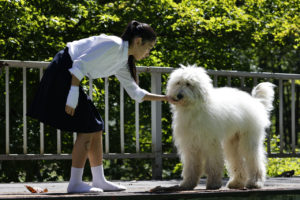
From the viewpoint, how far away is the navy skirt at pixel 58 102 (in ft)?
12.9

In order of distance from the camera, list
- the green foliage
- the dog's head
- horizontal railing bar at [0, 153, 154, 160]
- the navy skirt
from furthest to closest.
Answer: the green foliage
horizontal railing bar at [0, 153, 154, 160]
the dog's head
the navy skirt

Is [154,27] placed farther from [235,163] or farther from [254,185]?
[254,185]

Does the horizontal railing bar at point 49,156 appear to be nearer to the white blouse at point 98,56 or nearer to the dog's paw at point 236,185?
the dog's paw at point 236,185

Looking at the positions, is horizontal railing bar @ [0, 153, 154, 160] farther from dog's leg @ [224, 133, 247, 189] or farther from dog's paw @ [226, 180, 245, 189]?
dog's paw @ [226, 180, 245, 189]

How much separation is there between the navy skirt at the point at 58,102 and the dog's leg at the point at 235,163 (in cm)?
156

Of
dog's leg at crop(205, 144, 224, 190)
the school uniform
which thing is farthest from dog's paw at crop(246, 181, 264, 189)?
the school uniform

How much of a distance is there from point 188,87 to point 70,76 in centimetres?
105

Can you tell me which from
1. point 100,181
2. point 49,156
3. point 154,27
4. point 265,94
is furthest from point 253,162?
point 154,27

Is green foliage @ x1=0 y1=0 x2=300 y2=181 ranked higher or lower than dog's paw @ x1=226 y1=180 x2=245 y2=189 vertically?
higher

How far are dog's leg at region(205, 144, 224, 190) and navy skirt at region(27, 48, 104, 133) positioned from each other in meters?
1.13

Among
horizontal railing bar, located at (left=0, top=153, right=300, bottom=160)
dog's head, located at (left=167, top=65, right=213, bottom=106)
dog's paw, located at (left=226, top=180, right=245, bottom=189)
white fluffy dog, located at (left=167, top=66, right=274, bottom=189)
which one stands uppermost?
dog's head, located at (left=167, top=65, right=213, bottom=106)

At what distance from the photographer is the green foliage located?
342 inches

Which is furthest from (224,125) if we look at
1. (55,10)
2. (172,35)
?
(172,35)

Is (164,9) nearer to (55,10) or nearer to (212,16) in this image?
(212,16)
